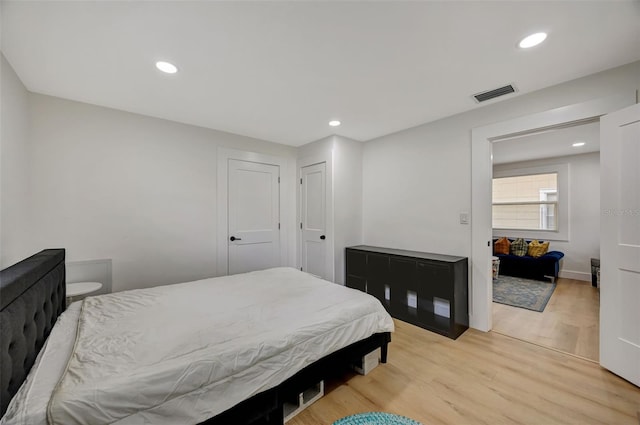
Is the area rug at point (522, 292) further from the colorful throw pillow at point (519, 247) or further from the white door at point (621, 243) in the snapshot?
the white door at point (621, 243)

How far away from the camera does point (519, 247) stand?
17.3ft

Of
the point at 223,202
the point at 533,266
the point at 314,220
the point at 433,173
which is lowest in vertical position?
the point at 533,266

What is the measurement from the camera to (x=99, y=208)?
2668 mm

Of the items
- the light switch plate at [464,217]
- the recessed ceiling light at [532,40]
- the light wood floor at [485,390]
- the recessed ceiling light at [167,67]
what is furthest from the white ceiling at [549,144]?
the recessed ceiling light at [167,67]

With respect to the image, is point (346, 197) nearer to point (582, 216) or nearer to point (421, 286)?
point (421, 286)

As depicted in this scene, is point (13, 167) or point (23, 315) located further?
point (13, 167)

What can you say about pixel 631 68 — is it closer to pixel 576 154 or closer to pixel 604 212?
pixel 604 212

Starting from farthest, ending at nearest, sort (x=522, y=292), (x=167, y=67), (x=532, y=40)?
(x=522, y=292)
(x=167, y=67)
(x=532, y=40)

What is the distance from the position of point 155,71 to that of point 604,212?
3.78 metres

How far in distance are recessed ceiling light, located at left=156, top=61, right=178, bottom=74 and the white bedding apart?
6.05 ft

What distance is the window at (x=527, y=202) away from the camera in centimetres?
531

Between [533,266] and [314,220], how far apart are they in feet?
14.2

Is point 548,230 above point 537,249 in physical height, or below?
above

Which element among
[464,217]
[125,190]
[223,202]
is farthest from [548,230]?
[125,190]
